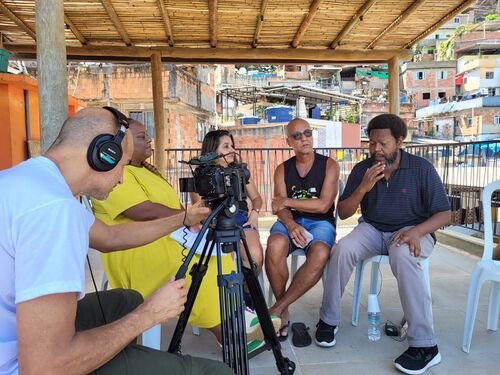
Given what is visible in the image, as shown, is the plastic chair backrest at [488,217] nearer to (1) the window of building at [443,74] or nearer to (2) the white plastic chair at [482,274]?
(2) the white plastic chair at [482,274]

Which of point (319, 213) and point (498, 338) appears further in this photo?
point (319, 213)

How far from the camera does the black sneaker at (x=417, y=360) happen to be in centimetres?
213

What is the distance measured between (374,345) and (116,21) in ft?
13.8

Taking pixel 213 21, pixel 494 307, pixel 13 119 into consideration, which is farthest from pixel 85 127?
pixel 213 21

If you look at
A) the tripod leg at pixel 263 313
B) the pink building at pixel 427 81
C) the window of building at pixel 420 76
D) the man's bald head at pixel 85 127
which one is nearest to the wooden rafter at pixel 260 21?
the tripod leg at pixel 263 313

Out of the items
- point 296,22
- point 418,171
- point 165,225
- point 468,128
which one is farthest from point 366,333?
point 468,128

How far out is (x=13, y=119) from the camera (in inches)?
156

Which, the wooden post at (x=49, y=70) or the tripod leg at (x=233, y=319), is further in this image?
the wooden post at (x=49, y=70)

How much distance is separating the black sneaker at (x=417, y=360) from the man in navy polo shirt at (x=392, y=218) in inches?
1.8

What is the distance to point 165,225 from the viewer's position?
1722mm

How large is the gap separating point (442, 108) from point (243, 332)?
40941 millimetres

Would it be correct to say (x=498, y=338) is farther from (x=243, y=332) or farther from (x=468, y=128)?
(x=468, y=128)

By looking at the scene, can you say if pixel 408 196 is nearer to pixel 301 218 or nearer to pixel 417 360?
pixel 301 218

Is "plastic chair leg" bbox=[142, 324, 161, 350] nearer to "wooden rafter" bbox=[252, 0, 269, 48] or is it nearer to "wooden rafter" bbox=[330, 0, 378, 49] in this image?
"wooden rafter" bbox=[252, 0, 269, 48]
